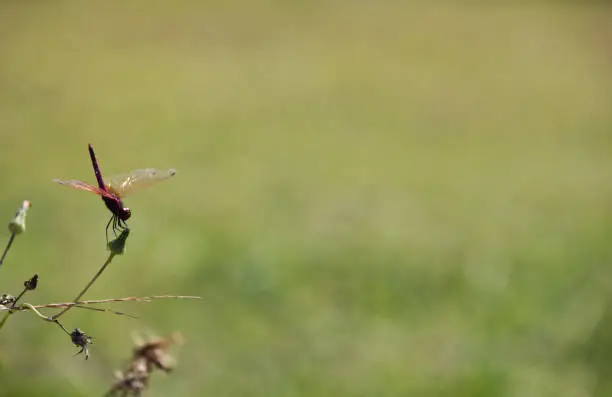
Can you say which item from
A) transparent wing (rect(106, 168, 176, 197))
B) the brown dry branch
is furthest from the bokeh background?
transparent wing (rect(106, 168, 176, 197))

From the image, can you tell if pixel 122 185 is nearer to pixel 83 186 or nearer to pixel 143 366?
pixel 83 186

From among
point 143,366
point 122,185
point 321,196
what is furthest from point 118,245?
point 321,196

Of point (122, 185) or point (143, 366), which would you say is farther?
point (143, 366)

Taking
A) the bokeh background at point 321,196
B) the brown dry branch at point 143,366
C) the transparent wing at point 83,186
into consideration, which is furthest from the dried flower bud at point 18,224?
the bokeh background at point 321,196

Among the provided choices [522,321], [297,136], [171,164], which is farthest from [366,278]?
[297,136]

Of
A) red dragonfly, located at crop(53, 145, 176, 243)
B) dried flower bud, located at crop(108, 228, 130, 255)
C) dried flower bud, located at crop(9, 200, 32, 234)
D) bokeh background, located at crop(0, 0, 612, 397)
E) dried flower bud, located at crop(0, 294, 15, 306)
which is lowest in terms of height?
dried flower bud, located at crop(0, 294, 15, 306)

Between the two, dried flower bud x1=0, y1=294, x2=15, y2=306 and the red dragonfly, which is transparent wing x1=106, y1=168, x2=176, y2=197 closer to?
the red dragonfly
